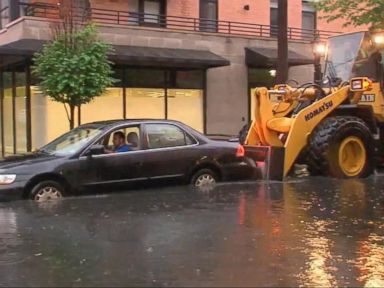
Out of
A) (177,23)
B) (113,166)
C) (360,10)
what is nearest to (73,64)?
(113,166)

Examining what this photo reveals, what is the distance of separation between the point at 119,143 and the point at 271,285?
5.79 metres

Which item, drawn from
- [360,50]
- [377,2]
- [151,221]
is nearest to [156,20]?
[377,2]

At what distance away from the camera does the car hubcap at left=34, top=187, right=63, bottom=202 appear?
964cm

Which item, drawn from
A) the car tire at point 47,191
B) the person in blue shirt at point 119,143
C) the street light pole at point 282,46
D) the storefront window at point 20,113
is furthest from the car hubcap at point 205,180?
the storefront window at point 20,113

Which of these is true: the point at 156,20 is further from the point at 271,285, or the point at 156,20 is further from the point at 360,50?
the point at 271,285

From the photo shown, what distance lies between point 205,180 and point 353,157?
3.80 metres

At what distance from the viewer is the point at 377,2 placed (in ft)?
53.4

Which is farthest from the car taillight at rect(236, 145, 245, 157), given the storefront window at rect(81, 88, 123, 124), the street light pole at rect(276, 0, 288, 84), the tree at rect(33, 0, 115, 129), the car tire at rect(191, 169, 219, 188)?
the storefront window at rect(81, 88, 123, 124)

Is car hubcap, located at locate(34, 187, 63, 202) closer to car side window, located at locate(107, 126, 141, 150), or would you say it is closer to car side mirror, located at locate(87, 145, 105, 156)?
car side mirror, located at locate(87, 145, 105, 156)

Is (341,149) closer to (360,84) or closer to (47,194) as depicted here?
(360,84)

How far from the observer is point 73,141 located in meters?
10.5

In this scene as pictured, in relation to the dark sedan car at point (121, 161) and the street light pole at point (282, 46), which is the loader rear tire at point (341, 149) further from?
the street light pole at point (282, 46)

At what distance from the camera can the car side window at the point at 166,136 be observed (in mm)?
10812

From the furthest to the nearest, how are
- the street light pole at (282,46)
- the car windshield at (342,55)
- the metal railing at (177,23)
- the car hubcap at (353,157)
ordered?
the metal railing at (177,23)
the street light pole at (282,46)
the car windshield at (342,55)
the car hubcap at (353,157)
